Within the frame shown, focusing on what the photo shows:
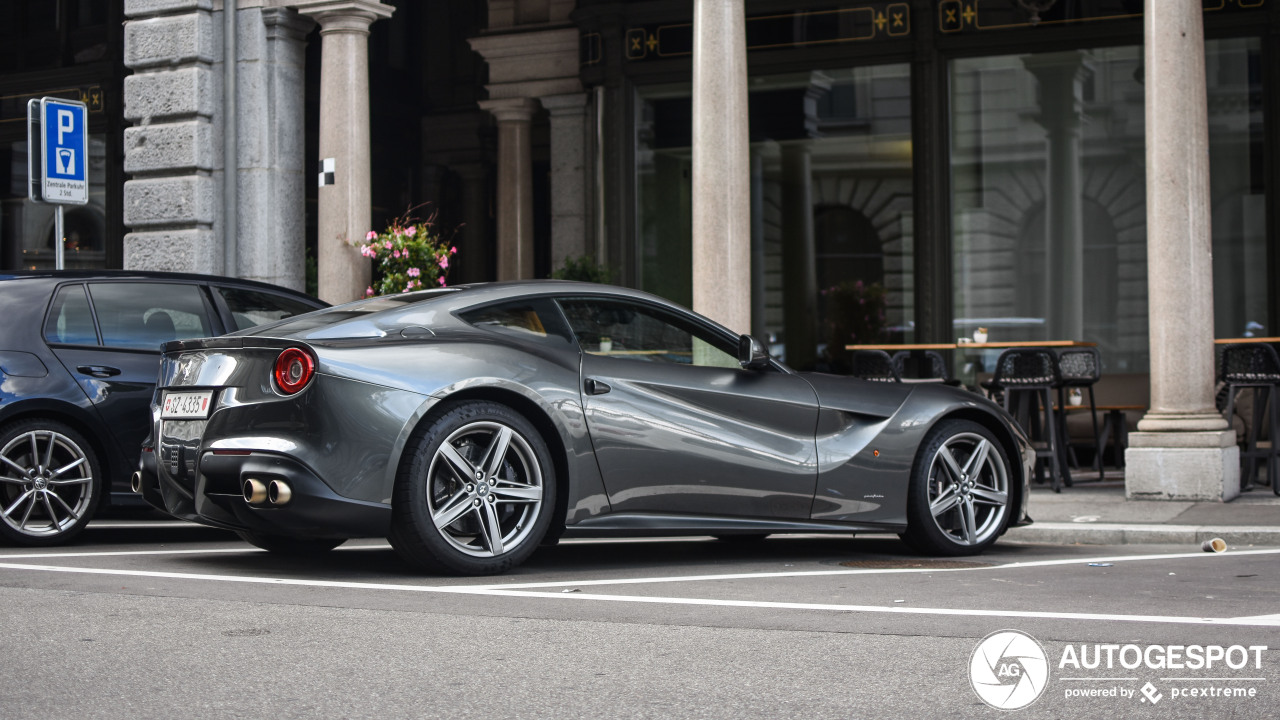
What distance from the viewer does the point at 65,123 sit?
35.7 ft

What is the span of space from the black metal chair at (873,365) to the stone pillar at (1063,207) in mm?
4279

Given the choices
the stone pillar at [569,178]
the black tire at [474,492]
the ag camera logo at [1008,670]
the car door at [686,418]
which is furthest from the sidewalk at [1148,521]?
the stone pillar at [569,178]

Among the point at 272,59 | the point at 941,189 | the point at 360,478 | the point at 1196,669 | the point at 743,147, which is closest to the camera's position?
the point at 1196,669

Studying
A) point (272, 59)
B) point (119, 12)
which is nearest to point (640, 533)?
point (272, 59)

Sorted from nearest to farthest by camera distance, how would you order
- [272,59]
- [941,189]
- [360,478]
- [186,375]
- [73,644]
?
[73,644] → [360,478] → [186,375] → [272,59] → [941,189]

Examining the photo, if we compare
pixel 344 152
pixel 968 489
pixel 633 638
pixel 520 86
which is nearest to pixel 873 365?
pixel 968 489

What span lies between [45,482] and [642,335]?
3.37 m

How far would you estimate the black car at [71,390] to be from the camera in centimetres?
773

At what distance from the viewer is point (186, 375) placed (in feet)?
21.3

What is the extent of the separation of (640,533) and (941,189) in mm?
9802

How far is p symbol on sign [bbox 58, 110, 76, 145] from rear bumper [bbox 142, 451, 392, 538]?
5.68m

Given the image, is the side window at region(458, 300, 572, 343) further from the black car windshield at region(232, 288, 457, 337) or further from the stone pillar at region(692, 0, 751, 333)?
the stone pillar at region(692, 0, 751, 333)

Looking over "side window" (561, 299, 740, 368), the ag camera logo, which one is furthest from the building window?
the ag camera logo

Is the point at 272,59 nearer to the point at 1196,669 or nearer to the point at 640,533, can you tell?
the point at 640,533
